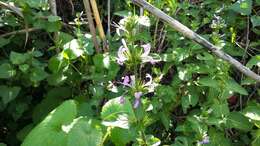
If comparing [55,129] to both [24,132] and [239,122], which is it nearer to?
[24,132]

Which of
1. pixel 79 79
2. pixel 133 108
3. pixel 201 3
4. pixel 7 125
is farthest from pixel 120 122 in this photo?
pixel 201 3

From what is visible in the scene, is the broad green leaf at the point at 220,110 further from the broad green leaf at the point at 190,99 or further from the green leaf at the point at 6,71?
the green leaf at the point at 6,71

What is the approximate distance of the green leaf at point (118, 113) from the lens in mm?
1312

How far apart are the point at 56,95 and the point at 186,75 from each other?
1.93 ft

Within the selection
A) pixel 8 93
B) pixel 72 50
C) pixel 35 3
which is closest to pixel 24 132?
pixel 8 93

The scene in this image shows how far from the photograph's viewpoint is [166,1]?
1.99 meters

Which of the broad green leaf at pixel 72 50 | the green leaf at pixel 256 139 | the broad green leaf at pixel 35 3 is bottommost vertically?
the green leaf at pixel 256 139

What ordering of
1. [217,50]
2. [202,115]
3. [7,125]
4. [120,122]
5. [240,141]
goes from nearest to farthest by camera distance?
[120,122] → [217,50] → [202,115] → [240,141] → [7,125]

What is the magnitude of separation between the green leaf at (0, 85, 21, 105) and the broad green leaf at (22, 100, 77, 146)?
1.38 feet

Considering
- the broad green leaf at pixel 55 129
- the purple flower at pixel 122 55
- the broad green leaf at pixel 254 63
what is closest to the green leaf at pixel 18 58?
the broad green leaf at pixel 55 129

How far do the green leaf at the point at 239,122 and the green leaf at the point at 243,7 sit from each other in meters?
0.52

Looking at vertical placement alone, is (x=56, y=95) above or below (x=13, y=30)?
below

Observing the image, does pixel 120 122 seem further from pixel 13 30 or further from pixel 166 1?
pixel 13 30

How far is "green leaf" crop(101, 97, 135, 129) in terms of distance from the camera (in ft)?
4.31
